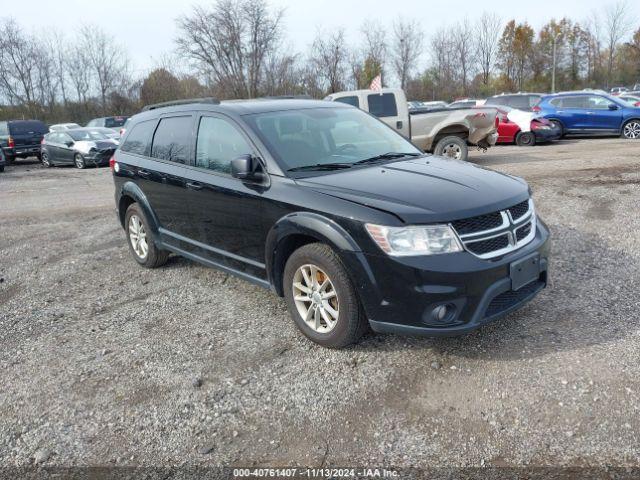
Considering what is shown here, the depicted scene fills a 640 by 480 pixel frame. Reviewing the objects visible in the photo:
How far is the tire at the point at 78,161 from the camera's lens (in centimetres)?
1866

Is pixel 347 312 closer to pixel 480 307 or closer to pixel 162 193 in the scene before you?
pixel 480 307

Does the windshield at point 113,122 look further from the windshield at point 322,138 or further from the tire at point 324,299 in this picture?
the tire at point 324,299

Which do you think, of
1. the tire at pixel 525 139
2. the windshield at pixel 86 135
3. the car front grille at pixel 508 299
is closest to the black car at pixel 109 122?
the windshield at pixel 86 135

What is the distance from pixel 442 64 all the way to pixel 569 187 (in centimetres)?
5394

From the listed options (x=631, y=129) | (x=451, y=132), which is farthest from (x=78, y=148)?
(x=631, y=129)

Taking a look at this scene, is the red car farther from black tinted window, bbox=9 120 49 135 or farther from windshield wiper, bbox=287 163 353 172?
black tinted window, bbox=9 120 49 135

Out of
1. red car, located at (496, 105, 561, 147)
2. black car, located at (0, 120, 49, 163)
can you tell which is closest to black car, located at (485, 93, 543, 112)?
red car, located at (496, 105, 561, 147)

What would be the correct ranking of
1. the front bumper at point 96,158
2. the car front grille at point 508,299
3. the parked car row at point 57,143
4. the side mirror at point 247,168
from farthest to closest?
1. the parked car row at point 57,143
2. the front bumper at point 96,158
3. the side mirror at point 247,168
4. the car front grille at point 508,299

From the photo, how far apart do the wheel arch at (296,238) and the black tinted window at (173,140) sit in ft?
5.03

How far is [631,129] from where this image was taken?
56.5 ft

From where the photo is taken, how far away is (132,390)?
11.7ft

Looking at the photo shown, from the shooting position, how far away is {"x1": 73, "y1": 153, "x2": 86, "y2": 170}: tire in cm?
1866

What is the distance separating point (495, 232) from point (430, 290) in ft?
2.08

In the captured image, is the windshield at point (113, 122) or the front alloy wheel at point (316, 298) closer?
the front alloy wheel at point (316, 298)
